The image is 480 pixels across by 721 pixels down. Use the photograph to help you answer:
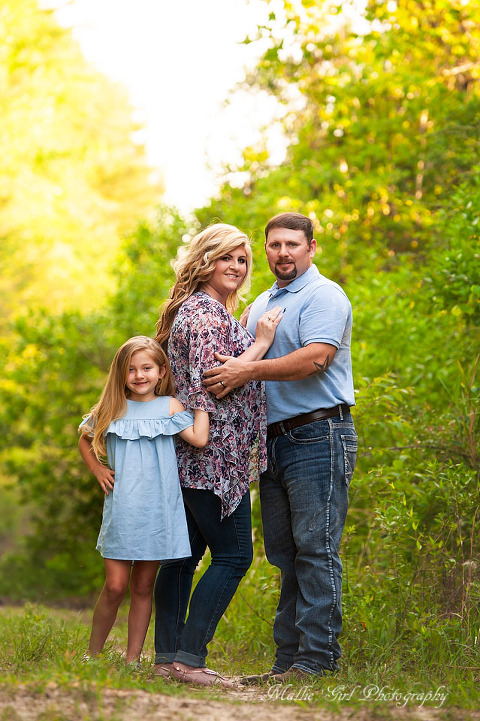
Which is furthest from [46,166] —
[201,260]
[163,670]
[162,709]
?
[162,709]

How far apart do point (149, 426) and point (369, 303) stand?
3.22 m

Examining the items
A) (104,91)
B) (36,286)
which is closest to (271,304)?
(36,286)

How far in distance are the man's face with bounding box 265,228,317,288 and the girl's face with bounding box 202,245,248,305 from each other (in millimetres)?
171

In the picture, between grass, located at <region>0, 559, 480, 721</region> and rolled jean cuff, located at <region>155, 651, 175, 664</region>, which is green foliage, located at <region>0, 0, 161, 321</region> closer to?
grass, located at <region>0, 559, 480, 721</region>

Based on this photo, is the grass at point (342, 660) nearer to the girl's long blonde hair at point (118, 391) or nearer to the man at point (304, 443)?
the man at point (304, 443)

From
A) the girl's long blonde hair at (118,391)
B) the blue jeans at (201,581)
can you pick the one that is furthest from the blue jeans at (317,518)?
the girl's long blonde hair at (118,391)

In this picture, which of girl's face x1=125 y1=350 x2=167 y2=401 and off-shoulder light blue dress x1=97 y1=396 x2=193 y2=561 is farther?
girl's face x1=125 y1=350 x2=167 y2=401

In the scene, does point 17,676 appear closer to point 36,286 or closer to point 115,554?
point 115,554

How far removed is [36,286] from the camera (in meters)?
17.9

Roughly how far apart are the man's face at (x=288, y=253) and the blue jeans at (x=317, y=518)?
0.75 meters

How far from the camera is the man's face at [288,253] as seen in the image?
4.17 metres

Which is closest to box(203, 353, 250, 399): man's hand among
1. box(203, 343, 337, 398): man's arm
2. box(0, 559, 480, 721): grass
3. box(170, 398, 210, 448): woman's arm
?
box(203, 343, 337, 398): man's arm

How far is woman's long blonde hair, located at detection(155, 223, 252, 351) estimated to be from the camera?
4.05 metres

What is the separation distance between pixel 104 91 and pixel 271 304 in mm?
21131
